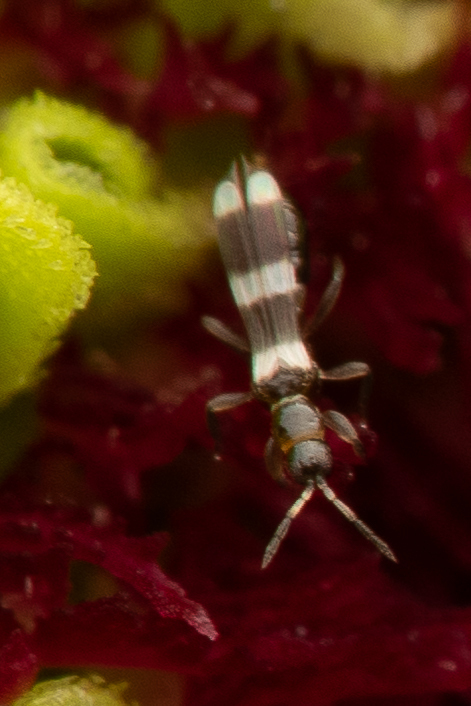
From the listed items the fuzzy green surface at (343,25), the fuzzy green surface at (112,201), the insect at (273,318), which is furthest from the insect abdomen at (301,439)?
the fuzzy green surface at (343,25)

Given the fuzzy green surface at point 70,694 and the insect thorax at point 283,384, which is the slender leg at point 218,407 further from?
the fuzzy green surface at point 70,694

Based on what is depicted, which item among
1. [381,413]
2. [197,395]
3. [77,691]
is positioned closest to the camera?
[77,691]

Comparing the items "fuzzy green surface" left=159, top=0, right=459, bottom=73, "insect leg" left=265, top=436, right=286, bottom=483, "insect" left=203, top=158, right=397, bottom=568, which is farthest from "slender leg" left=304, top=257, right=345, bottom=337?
"fuzzy green surface" left=159, top=0, right=459, bottom=73

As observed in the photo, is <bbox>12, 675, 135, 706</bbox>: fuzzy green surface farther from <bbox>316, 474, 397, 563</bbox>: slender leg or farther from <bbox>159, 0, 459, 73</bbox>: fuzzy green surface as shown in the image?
<bbox>159, 0, 459, 73</bbox>: fuzzy green surface

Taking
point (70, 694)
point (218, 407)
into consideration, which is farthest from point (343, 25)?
point (70, 694)

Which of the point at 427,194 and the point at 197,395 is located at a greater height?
the point at 427,194

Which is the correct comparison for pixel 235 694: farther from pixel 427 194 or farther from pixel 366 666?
pixel 427 194

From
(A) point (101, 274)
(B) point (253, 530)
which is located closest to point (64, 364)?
(A) point (101, 274)
